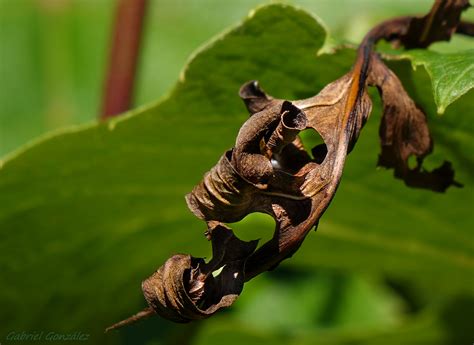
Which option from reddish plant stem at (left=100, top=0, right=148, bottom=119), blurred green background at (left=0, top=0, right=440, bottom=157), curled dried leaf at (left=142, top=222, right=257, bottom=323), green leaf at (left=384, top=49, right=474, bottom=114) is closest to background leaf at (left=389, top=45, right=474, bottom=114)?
green leaf at (left=384, top=49, right=474, bottom=114)

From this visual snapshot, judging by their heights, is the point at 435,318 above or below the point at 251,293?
above

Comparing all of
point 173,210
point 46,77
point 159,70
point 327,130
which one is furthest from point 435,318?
point 46,77

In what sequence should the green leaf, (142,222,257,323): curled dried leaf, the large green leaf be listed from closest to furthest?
1. (142,222,257,323): curled dried leaf
2. the green leaf
3. the large green leaf

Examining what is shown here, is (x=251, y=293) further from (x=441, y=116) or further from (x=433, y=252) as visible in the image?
(x=441, y=116)

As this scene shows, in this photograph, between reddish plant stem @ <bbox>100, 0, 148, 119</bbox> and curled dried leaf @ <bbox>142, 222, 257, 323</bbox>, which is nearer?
curled dried leaf @ <bbox>142, 222, 257, 323</bbox>

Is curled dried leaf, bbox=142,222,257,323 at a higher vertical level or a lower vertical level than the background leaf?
lower

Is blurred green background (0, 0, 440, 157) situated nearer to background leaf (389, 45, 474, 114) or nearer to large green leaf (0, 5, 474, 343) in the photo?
large green leaf (0, 5, 474, 343)
